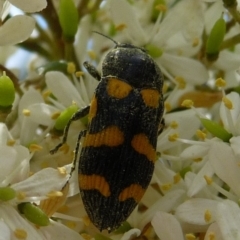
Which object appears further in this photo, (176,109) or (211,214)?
(176,109)

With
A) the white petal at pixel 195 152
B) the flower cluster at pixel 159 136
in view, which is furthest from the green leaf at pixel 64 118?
the white petal at pixel 195 152

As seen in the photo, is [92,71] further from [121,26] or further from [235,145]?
[235,145]

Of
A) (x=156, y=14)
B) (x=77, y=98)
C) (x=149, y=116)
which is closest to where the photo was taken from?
(x=149, y=116)

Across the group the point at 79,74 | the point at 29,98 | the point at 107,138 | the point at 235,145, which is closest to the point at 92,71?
the point at 79,74

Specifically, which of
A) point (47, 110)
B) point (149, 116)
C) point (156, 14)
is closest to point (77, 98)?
point (47, 110)

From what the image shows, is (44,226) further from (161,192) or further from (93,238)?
(161,192)

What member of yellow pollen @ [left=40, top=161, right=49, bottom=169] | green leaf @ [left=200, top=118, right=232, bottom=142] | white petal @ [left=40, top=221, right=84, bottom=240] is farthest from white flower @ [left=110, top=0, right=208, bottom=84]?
white petal @ [left=40, top=221, right=84, bottom=240]

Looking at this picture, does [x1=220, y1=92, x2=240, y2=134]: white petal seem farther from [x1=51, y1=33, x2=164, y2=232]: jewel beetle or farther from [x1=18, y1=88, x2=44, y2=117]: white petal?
[x1=18, y1=88, x2=44, y2=117]: white petal
